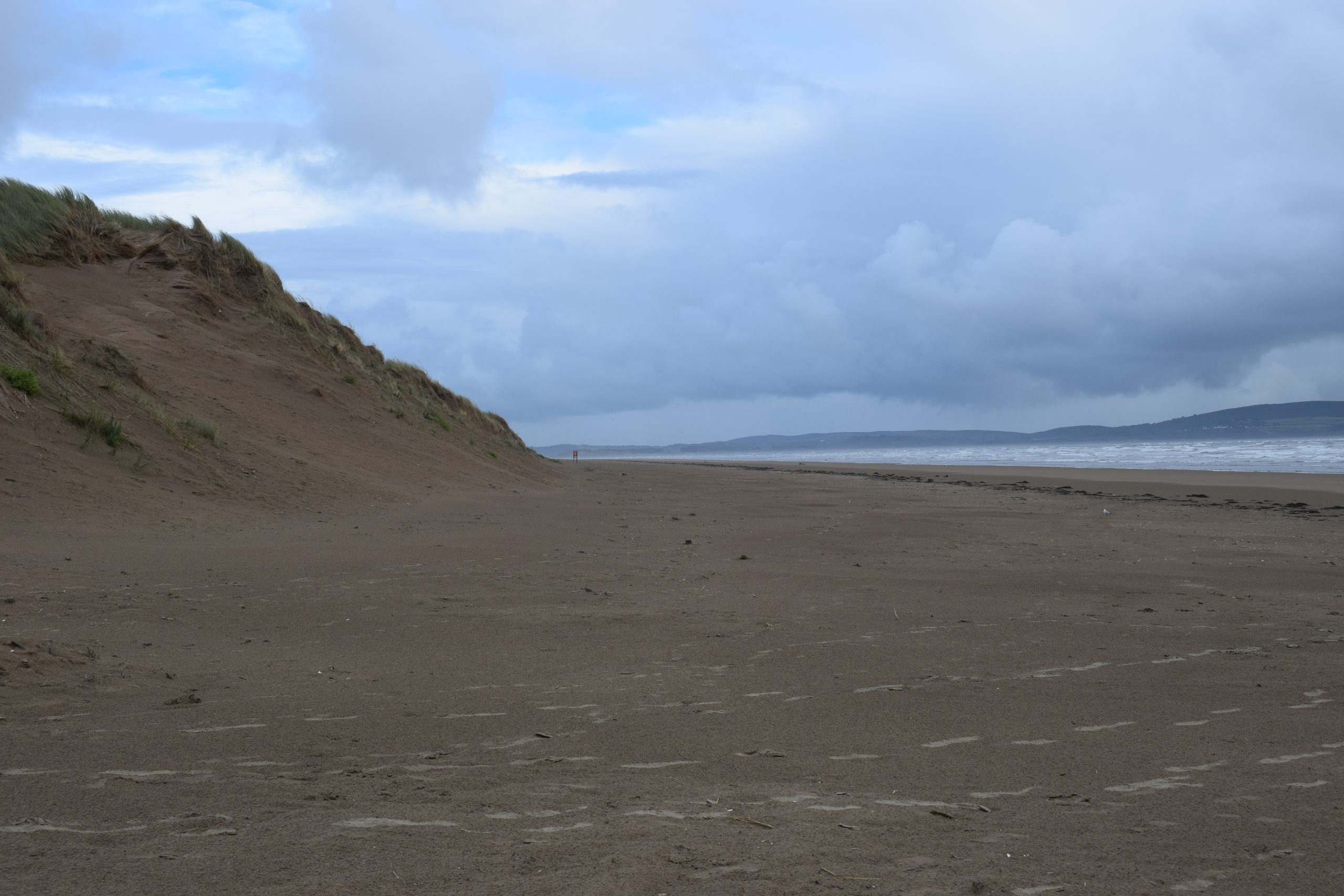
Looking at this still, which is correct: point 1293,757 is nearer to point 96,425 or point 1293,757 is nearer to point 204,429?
point 96,425

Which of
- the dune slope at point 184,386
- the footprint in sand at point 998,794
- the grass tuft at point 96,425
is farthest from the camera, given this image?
the grass tuft at point 96,425

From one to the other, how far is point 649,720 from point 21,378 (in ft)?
35.9

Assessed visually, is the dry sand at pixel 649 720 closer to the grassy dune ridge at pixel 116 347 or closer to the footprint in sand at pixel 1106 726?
the footprint in sand at pixel 1106 726

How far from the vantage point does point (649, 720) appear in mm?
4383

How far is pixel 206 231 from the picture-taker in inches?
864

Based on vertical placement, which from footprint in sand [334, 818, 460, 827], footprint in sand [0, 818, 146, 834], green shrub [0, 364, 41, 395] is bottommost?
footprint in sand [334, 818, 460, 827]

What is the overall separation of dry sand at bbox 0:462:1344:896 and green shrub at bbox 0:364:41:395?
270 cm

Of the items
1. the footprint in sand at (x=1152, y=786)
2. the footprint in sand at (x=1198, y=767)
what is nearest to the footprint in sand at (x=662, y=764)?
the footprint in sand at (x=1152, y=786)

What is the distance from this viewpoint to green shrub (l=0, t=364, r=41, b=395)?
1154 centimetres

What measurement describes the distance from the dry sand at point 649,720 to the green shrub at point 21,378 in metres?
2.70

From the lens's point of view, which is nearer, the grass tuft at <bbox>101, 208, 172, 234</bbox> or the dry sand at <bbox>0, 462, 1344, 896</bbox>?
the dry sand at <bbox>0, 462, 1344, 896</bbox>

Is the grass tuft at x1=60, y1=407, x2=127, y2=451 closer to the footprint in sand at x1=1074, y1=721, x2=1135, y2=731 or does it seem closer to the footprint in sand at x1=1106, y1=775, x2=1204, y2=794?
the footprint in sand at x1=1074, y1=721, x2=1135, y2=731

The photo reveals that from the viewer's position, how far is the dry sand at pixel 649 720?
2834mm

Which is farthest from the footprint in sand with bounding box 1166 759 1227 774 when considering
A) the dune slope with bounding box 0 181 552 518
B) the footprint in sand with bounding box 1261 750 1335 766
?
the dune slope with bounding box 0 181 552 518
